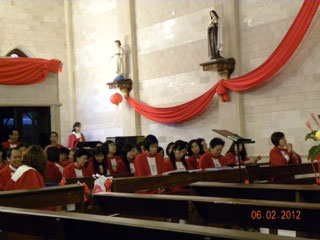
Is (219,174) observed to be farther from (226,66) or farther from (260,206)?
(226,66)

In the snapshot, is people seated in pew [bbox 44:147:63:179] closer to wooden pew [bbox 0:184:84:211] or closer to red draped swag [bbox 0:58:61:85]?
red draped swag [bbox 0:58:61:85]

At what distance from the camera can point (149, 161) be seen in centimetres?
768

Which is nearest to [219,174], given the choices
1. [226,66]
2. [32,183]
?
[32,183]

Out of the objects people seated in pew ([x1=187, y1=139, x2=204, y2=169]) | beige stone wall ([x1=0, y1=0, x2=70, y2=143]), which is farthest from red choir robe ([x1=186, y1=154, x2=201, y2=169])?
beige stone wall ([x1=0, y1=0, x2=70, y2=143])

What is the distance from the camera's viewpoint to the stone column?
11555 mm

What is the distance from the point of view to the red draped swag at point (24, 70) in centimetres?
1076

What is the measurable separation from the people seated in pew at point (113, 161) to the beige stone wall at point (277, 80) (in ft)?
11.3

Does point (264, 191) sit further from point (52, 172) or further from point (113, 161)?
point (113, 161)

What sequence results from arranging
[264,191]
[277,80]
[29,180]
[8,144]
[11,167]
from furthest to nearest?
[277,80] → [8,144] → [11,167] → [29,180] → [264,191]

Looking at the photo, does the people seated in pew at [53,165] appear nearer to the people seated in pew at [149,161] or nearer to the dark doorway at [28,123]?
the people seated in pew at [149,161]

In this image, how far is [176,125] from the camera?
13367 mm

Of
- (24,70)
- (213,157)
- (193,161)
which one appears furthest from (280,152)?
(24,70)
